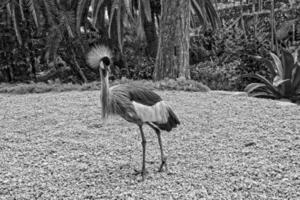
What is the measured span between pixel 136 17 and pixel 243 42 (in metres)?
3.32

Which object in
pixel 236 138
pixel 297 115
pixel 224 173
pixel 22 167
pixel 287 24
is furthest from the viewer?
pixel 287 24

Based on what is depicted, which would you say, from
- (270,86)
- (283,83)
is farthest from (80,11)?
(283,83)

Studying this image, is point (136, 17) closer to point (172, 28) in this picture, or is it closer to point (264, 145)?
point (172, 28)

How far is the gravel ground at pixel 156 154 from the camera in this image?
2.81 metres

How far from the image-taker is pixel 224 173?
307 centimetres

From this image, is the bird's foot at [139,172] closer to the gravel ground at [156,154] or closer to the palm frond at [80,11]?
the gravel ground at [156,154]

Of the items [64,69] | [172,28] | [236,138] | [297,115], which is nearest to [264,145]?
[236,138]

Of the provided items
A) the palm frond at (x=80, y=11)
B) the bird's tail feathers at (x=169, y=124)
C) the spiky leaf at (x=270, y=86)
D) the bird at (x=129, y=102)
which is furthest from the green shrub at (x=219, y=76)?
the bird at (x=129, y=102)

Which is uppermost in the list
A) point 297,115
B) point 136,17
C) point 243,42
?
point 136,17

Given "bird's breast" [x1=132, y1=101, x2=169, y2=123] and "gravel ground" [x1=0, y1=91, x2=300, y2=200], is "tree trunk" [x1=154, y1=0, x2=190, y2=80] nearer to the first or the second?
"gravel ground" [x1=0, y1=91, x2=300, y2=200]

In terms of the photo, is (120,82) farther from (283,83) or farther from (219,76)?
(283,83)

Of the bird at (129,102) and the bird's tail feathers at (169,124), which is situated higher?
the bird at (129,102)

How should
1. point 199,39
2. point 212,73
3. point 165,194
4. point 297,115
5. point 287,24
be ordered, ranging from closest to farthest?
point 165,194, point 297,115, point 212,73, point 287,24, point 199,39

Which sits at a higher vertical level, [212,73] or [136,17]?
[136,17]
